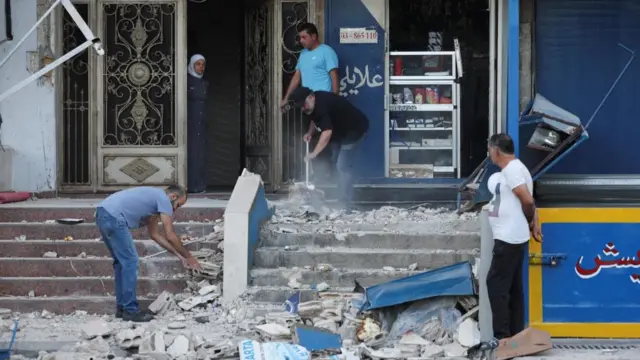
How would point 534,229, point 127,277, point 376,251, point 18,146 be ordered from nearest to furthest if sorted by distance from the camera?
point 534,229 → point 127,277 → point 376,251 → point 18,146

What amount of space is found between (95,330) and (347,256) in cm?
258

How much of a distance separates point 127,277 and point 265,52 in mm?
4811

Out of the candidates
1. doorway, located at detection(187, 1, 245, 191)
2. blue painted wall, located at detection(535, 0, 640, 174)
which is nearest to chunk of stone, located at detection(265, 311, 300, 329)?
blue painted wall, located at detection(535, 0, 640, 174)

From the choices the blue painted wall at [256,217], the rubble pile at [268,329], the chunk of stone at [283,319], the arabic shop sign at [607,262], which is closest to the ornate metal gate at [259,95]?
the blue painted wall at [256,217]

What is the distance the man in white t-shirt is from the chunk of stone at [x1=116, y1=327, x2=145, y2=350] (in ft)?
9.41

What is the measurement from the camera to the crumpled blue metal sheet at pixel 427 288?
29.0 feet

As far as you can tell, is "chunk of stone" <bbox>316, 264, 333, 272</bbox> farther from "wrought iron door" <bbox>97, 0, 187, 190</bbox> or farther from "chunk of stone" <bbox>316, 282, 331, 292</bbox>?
"wrought iron door" <bbox>97, 0, 187, 190</bbox>

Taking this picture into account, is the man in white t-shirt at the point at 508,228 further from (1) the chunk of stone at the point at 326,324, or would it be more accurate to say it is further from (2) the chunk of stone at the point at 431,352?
(1) the chunk of stone at the point at 326,324

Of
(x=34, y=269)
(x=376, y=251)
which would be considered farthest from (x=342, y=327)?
(x=34, y=269)

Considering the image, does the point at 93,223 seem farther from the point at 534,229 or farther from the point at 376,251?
the point at 534,229

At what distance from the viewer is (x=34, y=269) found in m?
10.3

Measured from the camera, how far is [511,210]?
324 inches

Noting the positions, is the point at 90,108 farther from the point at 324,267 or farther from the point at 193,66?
the point at 324,267

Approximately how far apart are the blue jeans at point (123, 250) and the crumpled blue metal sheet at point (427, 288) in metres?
2.08
